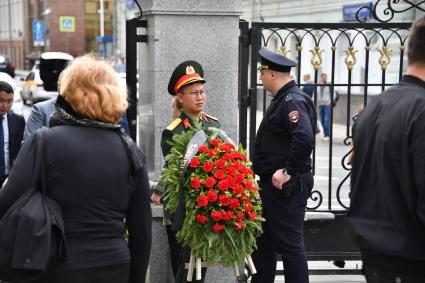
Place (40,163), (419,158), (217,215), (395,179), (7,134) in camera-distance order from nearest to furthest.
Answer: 1. (419,158)
2. (395,179)
3. (40,163)
4. (217,215)
5. (7,134)

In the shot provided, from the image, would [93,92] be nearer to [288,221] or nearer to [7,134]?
[288,221]

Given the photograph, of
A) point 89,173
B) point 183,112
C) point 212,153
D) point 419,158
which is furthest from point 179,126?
point 419,158

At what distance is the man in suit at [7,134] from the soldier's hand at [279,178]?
2319 millimetres

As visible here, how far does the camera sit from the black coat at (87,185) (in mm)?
3232

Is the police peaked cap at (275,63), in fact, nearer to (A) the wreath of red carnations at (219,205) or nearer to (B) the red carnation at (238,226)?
(A) the wreath of red carnations at (219,205)

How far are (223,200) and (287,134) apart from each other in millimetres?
896

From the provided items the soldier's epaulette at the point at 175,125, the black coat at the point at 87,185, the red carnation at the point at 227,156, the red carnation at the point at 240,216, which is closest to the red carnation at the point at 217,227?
the red carnation at the point at 240,216

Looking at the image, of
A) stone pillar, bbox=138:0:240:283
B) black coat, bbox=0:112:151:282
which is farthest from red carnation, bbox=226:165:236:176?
black coat, bbox=0:112:151:282

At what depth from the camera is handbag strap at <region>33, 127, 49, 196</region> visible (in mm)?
3195

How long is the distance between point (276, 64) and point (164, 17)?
0.99 m

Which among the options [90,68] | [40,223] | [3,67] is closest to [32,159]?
[40,223]

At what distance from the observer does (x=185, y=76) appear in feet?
17.2

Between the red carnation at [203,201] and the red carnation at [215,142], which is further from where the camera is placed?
the red carnation at [215,142]

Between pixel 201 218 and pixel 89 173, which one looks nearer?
pixel 89 173
